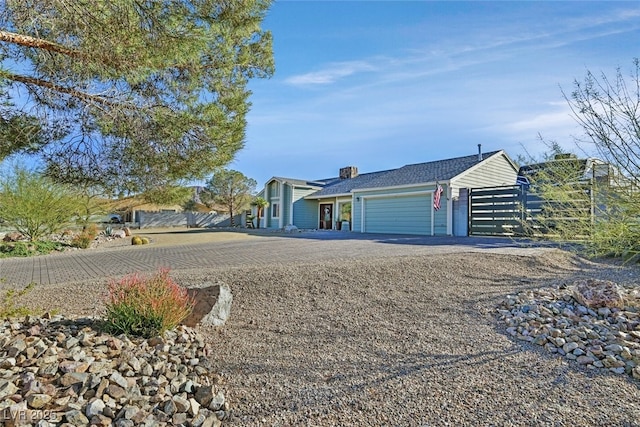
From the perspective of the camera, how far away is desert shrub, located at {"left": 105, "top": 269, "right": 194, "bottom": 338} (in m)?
3.55

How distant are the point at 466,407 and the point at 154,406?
2196 millimetres

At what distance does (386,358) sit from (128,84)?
4287mm

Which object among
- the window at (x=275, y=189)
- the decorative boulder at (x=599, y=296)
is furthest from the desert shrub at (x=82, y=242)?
the decorative boulder at (x=599, y=296)

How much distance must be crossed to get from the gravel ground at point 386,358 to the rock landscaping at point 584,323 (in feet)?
0.65

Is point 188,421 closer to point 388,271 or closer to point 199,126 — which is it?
point 199,126

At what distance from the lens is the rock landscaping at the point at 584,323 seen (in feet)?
10.7

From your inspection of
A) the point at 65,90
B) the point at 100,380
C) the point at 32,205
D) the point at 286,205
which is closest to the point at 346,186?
the point at 286,205

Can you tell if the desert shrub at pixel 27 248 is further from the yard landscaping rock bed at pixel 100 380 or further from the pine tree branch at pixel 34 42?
the pine tree branch at pixel 34 42

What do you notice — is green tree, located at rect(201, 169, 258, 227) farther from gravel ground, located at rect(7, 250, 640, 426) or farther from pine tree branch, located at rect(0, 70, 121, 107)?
pine tree branch, located at rect(0, 70, 121, 107)


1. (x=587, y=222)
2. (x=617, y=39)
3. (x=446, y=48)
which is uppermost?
(x=446, y=48)

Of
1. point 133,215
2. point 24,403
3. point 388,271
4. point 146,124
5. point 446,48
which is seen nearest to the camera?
point 24,403

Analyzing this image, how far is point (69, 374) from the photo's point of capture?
2646mm

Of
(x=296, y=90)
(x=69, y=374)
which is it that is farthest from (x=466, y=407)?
(x=296, y=90)

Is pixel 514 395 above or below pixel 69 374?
below
